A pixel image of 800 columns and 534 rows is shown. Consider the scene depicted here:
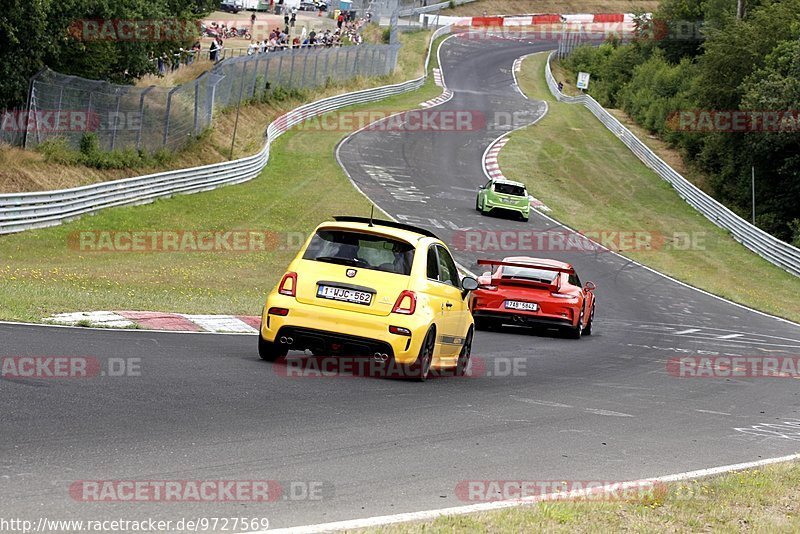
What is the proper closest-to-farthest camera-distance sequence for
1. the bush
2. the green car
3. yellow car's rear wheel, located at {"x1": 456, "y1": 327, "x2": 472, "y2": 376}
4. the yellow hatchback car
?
the yellow hatchback car
yellow car's rear wheel, located at {"x1": 456, "y1": 327, "x2": 472, "y2": 376}
the bush
the green car

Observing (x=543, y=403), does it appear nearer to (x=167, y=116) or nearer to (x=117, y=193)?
(x=117, y=193)

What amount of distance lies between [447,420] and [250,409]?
170cm

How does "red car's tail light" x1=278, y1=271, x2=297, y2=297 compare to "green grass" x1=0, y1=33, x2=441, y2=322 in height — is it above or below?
above

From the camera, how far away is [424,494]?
687 cm

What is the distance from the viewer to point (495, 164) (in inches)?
2035

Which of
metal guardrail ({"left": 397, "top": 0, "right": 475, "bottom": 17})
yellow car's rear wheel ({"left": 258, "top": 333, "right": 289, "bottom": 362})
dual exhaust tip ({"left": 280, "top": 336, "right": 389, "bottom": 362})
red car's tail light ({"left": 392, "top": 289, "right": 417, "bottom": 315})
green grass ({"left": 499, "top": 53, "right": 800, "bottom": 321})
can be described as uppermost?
metal guardrail ({"left": 397, "top": 0, "right": 475, "bottom": 17})

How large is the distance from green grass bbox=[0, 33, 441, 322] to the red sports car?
3.83 m

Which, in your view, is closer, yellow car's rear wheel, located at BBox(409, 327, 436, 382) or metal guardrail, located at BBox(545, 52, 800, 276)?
yellow car's rear wheel, located at BBox(409, 327, 436, 382)

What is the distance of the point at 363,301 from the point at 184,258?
625 inches

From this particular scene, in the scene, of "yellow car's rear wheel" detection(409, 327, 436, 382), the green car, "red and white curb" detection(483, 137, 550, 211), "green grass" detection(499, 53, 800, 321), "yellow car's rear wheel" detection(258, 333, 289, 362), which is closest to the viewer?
"yellow car's rear wheel" detection(409, 327, 436, 382)

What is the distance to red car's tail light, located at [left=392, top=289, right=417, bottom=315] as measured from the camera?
11.0 metres

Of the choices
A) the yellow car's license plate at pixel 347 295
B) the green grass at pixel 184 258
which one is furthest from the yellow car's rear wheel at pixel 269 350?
the green grass at pixel 184 258

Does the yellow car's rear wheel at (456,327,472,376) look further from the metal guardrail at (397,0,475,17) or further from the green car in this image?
the metal guardrail at (397,0,475,17)

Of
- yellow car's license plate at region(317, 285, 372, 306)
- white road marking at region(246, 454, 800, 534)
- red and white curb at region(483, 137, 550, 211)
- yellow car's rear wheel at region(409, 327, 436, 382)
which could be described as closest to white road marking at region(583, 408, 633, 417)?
yellow car's rear wheel at region(409, 327, 436, 382)
